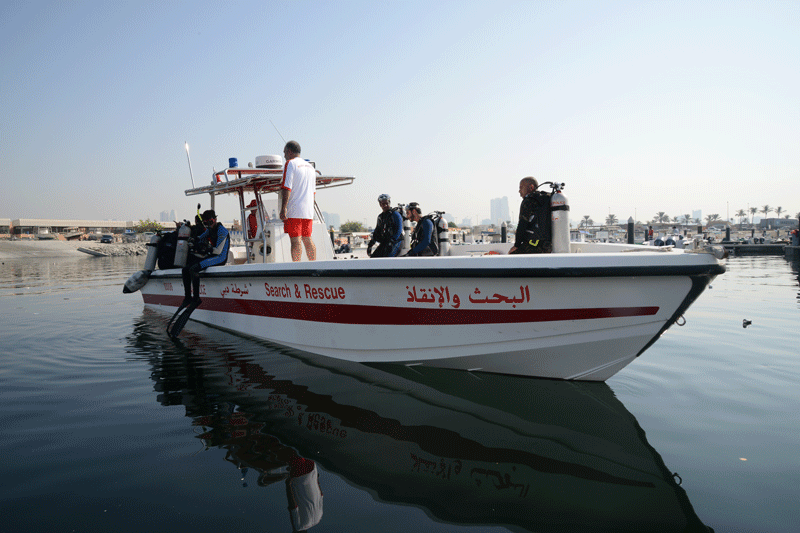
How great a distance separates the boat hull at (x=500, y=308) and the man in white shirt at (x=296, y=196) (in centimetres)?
61

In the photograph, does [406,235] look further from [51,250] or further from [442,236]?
[51,250]

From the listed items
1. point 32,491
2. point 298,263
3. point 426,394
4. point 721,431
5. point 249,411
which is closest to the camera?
point 32,491

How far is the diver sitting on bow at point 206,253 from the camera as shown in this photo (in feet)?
21.5

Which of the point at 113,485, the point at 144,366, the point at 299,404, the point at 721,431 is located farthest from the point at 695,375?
the point at 144,366

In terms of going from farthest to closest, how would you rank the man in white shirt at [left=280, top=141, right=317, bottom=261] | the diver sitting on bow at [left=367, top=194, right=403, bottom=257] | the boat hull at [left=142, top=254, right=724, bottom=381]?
the diver sitting on bow at [left=367, top=194, right=403, bottom=257], the man in white shirt at [left=280, top=141, right=317, bottom=261], the boat hull at [left=142, top=254, right=724, bottom=381]

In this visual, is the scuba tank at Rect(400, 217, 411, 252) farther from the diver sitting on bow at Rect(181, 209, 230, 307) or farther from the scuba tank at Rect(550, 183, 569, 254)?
the scuba tank at Rect(550, 183, 569, 254)

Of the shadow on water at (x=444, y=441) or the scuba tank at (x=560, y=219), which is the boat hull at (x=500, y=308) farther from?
the scuba tank at (x=560, y=219)

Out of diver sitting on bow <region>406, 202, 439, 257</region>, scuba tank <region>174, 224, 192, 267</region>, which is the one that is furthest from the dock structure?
scuba tank <region>174, 224, 192, 267</region>

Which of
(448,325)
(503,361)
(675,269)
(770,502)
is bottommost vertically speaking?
(770,502)

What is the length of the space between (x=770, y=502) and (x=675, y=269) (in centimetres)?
154

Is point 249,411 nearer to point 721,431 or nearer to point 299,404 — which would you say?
point 299,404

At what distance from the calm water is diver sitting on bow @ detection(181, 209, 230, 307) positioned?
1456 millimetres

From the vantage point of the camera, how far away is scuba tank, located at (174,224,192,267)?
6668 millimetres

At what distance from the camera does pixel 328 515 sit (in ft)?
7.45
